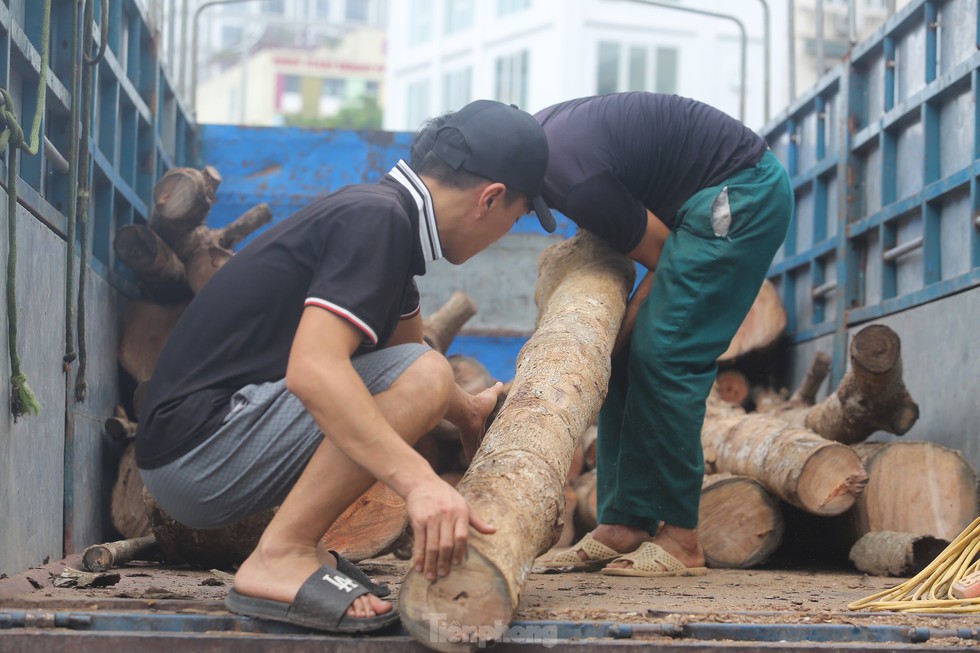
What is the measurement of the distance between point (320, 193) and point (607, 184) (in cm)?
350

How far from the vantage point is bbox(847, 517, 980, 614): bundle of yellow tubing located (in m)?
2.92

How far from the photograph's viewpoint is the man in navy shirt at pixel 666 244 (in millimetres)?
4004

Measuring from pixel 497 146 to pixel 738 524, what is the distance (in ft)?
8.05

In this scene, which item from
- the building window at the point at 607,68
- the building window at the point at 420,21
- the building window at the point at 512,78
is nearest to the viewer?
the building window at the point at 607,68

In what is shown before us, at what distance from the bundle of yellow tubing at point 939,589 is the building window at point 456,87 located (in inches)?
1199

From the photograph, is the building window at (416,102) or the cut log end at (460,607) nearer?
the cut log end at (460,607)

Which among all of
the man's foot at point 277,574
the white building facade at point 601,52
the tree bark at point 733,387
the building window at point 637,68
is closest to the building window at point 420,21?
the white building facade at point 601,52

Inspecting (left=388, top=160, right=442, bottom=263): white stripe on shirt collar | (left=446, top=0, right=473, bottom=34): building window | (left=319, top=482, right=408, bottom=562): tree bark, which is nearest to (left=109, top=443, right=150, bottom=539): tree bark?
(left=319, top=482, right=408, bottom=562): tree bark

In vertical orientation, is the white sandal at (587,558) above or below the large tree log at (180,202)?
below

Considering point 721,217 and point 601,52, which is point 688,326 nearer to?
point 721,217

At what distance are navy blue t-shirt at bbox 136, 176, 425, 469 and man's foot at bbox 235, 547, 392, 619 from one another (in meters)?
0.31

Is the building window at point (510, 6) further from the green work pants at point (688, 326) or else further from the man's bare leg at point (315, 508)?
the man's bare leg at point (315, 508)

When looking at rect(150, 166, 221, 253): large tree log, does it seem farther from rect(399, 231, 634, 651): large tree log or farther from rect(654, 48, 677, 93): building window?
rect(654, 48, 677, 93): building window

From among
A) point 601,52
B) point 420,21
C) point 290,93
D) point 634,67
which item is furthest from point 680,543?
point 290,93
